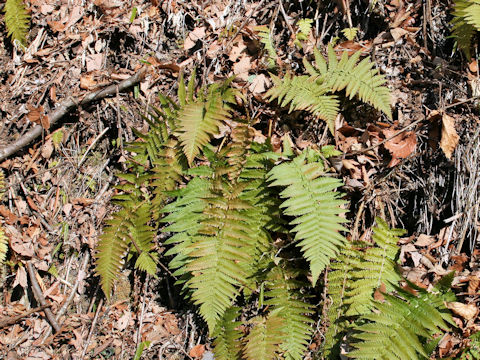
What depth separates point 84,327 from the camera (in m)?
4.14

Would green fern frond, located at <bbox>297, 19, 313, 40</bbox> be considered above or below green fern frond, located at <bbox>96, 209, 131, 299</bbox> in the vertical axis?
above

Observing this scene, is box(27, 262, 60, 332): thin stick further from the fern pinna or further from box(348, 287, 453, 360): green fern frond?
box(348, 287, 453, 360): green fern frond

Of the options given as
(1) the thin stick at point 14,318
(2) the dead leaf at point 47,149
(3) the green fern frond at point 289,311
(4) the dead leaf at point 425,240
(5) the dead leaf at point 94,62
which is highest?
(5) the dead leaf at point 94,62

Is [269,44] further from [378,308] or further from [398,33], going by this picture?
[378,308]

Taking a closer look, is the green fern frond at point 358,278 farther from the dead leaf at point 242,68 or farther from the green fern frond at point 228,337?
the dead leaf at point 242,68

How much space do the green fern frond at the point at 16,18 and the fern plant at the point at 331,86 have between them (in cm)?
300

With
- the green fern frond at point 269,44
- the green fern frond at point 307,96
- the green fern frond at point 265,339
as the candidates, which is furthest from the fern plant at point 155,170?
the green fern frond at point 265,339

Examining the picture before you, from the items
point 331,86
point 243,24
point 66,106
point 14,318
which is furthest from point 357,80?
point 14,318

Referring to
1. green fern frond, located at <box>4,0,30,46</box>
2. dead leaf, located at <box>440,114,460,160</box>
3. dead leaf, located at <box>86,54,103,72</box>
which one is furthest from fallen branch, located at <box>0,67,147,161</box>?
dead leaf, located at <box>440,114,460,160</box>

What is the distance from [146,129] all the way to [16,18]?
209cm

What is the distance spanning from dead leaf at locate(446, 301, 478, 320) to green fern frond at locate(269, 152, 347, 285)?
967 mm

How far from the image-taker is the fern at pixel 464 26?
10.8 ft

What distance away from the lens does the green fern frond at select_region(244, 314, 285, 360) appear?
3195 millimetres

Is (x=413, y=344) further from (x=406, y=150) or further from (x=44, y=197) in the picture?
(x=44, y=197)
